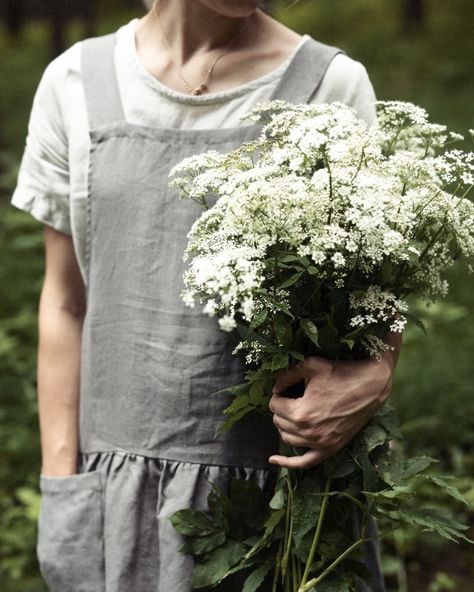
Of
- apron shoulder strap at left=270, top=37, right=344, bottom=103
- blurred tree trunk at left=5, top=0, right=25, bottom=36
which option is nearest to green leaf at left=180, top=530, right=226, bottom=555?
apron shoulder strap at left=270, top=37, right=344, bottom=103

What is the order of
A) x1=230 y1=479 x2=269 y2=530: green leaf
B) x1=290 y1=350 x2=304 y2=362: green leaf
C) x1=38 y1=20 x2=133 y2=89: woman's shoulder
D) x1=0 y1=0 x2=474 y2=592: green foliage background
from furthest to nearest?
x1=0 y1=0 x2=474 y2=592: green foliage background < x1=38 y1=20 x2=133 y2=89: woman's shoulder < x1=230 y1=479 x2=269 y2=530: green leaf < x1=290 y1=350 x2=304 y2=362: green leaf

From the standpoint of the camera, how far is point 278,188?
4.39ft

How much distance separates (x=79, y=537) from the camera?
185 centimetres

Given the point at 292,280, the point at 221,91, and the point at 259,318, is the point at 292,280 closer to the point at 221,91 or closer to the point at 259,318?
the point at 259,318

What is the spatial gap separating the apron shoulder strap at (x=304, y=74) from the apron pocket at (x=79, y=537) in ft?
2.83

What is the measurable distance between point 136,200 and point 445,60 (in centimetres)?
833

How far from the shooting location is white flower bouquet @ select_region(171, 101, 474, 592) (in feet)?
4.40

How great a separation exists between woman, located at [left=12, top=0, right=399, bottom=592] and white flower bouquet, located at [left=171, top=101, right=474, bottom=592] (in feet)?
0.35

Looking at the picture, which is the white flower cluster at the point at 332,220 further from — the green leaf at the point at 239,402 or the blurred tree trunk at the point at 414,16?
the blurred tree trunk at the point at 414,16

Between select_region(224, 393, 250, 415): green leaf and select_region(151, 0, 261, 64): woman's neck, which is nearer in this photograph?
select_region(224, 393, 250, 415): green leaf

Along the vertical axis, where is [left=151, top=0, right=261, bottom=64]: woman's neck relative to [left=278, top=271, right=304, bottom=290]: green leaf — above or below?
above

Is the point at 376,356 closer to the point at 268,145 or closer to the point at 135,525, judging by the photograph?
the point at 268,145

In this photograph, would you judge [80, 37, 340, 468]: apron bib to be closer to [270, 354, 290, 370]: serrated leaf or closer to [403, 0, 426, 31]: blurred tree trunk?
[270, 354, 290, 370]: serrated leaf

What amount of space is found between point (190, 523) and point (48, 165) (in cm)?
80
